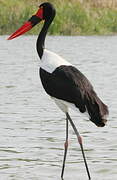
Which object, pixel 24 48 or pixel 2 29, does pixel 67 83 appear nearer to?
pixel 24 48

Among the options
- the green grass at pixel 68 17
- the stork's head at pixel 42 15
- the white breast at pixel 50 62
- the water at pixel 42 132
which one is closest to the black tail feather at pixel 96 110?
the white breast at pixel 50 62

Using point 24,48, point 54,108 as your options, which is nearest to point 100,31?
point 24,48

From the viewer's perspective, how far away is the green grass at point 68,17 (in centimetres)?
2758

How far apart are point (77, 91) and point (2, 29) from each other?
20.2m

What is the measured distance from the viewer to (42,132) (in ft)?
33.1

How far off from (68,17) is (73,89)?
69.0 feet

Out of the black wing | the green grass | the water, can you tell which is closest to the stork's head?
the black wing

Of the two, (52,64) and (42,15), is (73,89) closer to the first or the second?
(52,64)

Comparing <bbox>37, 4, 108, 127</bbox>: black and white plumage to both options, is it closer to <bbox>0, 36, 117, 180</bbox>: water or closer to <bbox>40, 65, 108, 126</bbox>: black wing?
<bbox>40, 65, 108, 126</bbox>: black wing

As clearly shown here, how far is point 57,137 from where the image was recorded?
9.81 metres

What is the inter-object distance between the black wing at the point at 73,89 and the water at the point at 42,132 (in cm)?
73

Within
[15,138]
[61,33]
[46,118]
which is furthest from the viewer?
[61,33]

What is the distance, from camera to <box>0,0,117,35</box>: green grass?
2758cm

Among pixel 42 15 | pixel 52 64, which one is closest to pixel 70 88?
pixel 52 64
